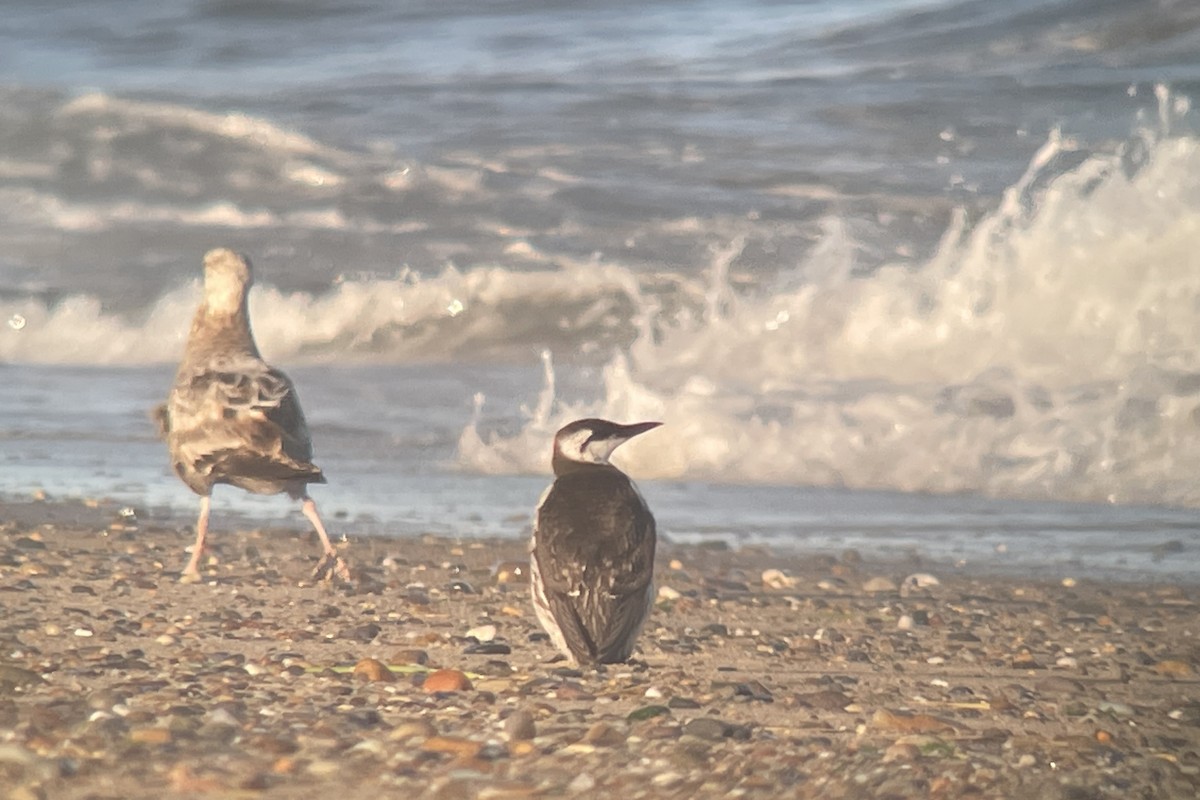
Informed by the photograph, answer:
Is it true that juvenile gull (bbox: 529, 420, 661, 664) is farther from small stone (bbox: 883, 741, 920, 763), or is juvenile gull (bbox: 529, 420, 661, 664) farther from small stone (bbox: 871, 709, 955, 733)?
small stone (bbox: 883, 741, 920, 763)

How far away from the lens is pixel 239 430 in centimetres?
657

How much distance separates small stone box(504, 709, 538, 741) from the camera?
4223mm

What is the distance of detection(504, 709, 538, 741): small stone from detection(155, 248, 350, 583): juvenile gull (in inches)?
92.1

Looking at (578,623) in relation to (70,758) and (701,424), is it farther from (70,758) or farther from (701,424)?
(701,424)

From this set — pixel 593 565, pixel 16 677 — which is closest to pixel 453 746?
pixel 593 565

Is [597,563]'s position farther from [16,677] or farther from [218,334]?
[218,334]

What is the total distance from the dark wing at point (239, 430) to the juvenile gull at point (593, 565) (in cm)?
157

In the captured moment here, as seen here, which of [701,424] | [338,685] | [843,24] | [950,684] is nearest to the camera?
[338,685]

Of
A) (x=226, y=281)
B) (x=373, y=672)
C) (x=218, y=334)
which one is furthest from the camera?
(x=226, y=281)

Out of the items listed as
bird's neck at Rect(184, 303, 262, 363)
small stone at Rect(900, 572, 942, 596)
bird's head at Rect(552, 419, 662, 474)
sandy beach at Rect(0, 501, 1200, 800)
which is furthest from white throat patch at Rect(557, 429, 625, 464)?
bird's neck at Rect(184, 303, 262, 363)

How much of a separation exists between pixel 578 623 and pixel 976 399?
5.52 meters

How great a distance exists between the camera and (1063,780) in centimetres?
402

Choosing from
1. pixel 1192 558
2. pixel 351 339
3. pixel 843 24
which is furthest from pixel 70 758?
pixel 843 24

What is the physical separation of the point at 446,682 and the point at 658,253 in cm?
1157
